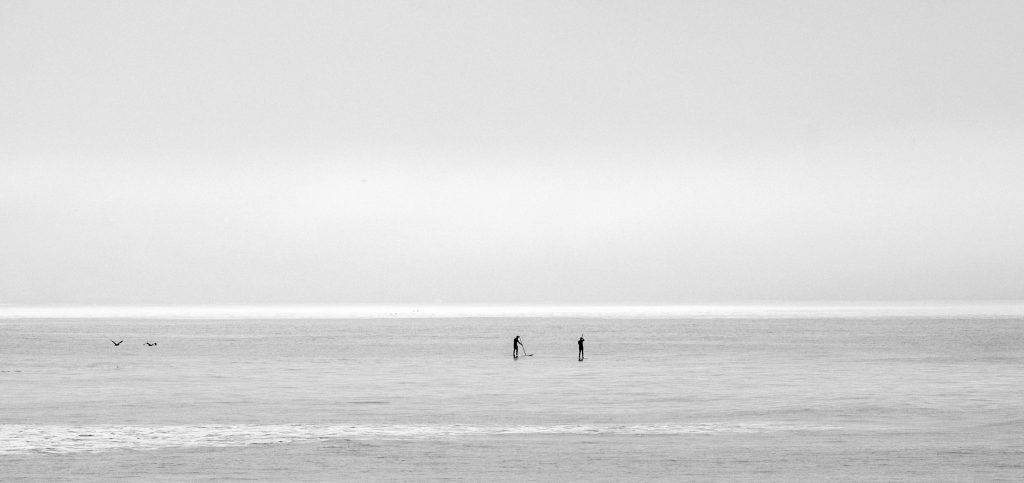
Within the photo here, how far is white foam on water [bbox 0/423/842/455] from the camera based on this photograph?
26.7 metres

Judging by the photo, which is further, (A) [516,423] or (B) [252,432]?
(A) [516,423]

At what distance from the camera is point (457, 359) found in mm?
66250

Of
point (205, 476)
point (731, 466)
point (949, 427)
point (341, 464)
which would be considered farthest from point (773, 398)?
point (205, 476)

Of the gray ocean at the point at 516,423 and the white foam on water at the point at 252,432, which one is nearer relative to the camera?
the gray ocean at the point at 516,423

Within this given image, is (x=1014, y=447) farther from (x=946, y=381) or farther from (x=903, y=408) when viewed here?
(x=946, y=381)

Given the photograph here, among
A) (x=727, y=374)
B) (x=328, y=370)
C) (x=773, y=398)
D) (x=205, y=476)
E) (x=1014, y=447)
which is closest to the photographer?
(x=205, y=476)

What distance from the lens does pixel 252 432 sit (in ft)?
94.8

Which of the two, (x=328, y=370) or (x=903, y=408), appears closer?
(x=903, y=408)

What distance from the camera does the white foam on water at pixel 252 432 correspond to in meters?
26.7

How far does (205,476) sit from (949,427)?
18.1 meters

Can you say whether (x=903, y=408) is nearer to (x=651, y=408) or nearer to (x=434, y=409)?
(x=651, y=408)

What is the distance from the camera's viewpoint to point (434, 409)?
34.6m

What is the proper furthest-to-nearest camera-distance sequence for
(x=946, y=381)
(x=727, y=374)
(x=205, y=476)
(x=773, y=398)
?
(x=727, y=374)
(x=946, y=381)
(x=773, y=398)
(x=205, y=476)

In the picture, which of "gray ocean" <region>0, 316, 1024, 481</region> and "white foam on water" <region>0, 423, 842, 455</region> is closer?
"gray ocean" <region>0, 316, 1024, 481</region>
